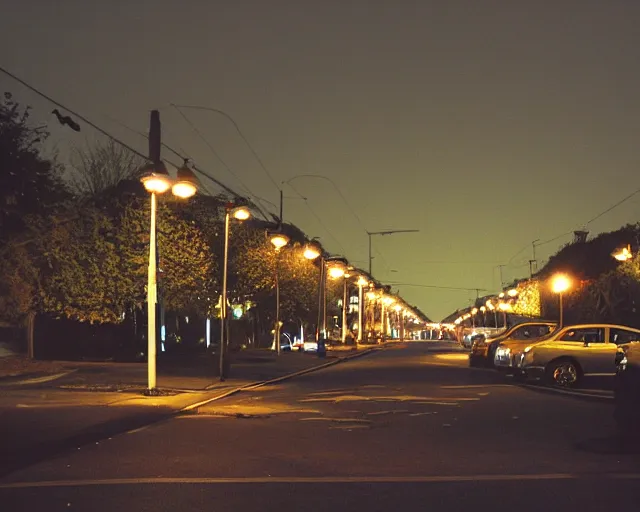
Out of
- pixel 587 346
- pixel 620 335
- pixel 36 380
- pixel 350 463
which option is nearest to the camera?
pixel 350 463

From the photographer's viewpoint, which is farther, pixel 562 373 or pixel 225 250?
pixel 225 250

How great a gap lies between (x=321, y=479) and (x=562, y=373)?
636 inches

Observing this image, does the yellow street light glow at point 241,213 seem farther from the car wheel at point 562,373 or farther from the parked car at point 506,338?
the parked car at point 506,338

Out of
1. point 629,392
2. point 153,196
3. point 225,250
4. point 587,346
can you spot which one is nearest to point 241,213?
point 225,250

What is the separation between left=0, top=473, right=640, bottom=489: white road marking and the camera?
10367 mm

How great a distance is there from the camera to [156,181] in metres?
21.2

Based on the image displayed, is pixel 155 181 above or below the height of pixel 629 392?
above

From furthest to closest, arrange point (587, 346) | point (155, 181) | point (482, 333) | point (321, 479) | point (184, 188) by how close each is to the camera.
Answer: point (482, 333)
point (587, 346)
point (184, 188)
point (155, 181)
point (321, 479)

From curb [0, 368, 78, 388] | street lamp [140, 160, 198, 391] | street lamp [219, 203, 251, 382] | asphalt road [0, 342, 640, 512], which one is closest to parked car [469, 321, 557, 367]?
street lamp [219, 203, 251, 382]

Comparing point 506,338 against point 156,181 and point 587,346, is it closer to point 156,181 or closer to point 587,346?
point 587,346

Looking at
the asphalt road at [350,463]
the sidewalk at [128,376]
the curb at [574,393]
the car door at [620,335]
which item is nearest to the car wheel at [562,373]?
the curb at [574,393]

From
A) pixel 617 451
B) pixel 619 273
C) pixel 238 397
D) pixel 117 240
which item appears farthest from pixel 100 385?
pixel 619 273

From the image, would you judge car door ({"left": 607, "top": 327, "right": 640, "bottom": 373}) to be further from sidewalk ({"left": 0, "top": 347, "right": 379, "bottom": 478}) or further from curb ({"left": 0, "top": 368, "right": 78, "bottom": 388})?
curb ({"left": 0, "top": 368, "right": 78, "bottom": 388})

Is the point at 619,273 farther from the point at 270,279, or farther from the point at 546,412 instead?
the point at 546,412
